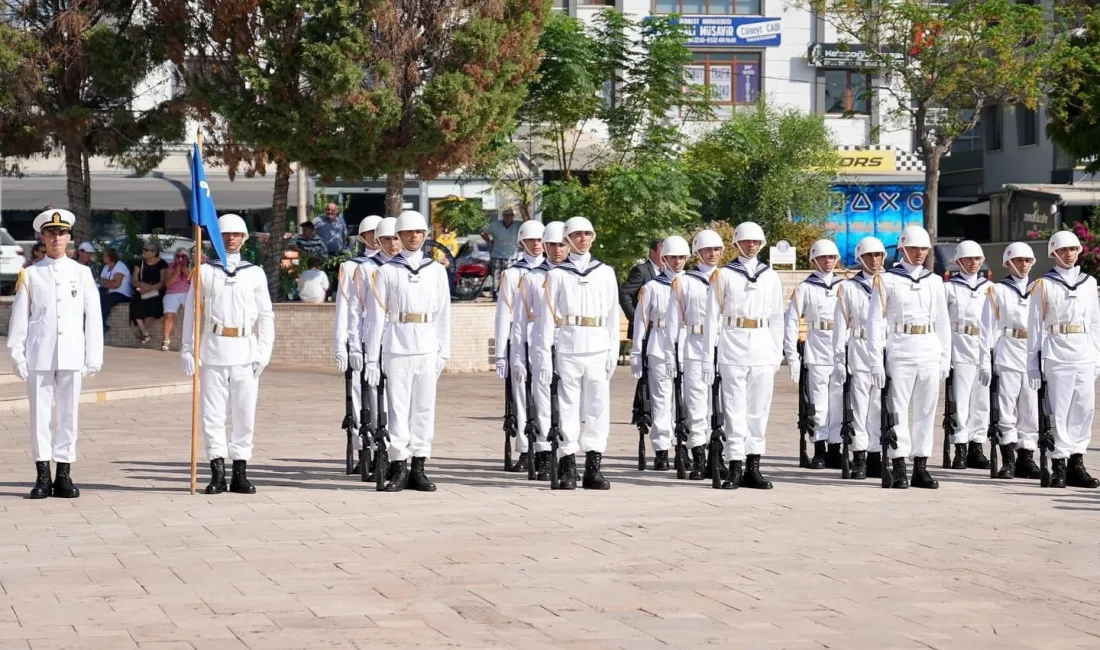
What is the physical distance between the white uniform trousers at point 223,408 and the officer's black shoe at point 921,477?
497 cm

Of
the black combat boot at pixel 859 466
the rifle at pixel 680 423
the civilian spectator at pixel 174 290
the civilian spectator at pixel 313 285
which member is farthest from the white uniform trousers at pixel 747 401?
the civilian spectator at pixel 174 290

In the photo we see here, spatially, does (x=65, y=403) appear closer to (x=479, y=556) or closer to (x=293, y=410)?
(x=479, y=556)

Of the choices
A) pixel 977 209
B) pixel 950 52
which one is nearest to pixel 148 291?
pixel 950 52

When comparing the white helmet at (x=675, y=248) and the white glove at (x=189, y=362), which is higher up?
the white helmet at (x=675, y=248)

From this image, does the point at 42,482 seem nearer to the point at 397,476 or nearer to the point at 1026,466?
the point at 397,476

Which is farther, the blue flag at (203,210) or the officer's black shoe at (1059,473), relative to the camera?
the officer's black shoe at (1059,473)

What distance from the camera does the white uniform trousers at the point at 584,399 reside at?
1297 centimetres

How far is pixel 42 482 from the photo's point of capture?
Answer: 12250 mm

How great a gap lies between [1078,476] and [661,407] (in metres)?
3.30

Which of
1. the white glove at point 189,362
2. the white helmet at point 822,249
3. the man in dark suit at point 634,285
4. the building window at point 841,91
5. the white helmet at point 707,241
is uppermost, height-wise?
the building window at point 841,91

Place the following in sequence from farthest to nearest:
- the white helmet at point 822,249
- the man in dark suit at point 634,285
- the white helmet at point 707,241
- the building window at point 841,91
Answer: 1. the building window at point 841,91
2. the man in dark suit at point 634,285
3. the white helmet at point 822,249
4. the white helmet at point 707,241

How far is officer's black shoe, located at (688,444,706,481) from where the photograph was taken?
1377cm

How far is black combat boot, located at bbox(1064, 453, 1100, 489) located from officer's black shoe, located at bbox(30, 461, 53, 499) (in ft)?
24.9

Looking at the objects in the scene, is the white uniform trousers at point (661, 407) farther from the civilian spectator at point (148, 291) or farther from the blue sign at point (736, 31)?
the blue sign at point (736, 31)
